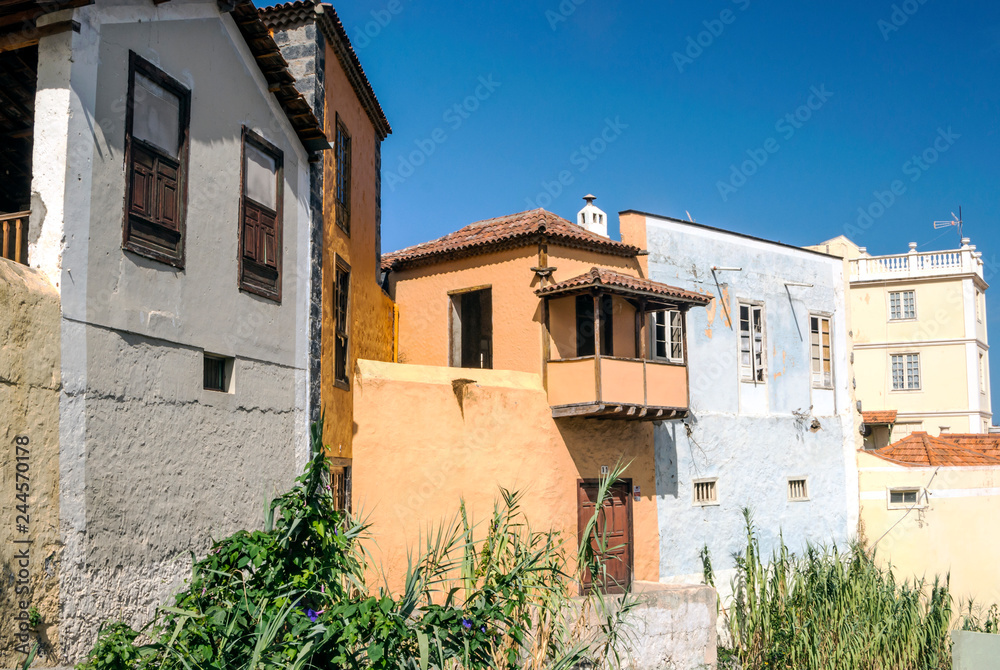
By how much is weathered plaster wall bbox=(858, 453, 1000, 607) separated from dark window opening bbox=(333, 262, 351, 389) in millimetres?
12891

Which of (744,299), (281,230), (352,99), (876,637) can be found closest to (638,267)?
(744,299)

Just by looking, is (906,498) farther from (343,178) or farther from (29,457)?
(29,457)

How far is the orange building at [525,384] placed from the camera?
1276 centimetres

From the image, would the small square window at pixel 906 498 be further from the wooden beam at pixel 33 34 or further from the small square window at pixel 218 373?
the wooden beam at pixel 33 34

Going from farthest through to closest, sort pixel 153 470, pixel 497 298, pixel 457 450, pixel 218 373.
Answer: pixel 497 298 → pixel 457 450 → pixel 218 373 → pixel 153 470

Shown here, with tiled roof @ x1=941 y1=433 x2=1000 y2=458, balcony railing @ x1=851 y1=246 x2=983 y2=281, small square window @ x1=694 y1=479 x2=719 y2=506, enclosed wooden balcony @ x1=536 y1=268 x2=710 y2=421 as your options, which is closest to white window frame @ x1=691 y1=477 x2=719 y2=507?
small square window @ x1=694 y1=479 x2=719 y2=506

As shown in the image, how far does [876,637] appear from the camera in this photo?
1355cm

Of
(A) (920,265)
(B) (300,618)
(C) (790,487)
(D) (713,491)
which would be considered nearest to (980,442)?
(C) (790,487)

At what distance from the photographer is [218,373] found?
873 centimetres

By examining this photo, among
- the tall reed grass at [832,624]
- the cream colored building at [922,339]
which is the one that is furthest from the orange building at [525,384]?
the cream colored building at [922,339]

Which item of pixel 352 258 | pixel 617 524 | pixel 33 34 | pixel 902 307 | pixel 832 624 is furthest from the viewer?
pixel 902 307

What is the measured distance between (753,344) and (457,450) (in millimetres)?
7542

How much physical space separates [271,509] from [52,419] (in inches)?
66.9

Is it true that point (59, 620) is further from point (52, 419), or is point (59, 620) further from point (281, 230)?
point (281, 230)
